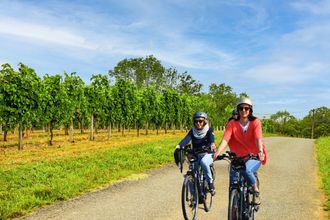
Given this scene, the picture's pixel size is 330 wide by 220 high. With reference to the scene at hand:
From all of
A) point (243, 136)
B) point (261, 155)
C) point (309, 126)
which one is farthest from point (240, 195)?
point (309, 126)

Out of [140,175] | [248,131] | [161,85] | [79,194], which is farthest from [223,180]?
[161,85]

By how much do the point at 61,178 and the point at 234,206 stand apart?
26.2 ft

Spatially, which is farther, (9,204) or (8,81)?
(8,81)

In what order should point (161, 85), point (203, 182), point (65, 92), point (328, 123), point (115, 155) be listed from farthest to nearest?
point (328, 123) → point (161, 85) → point (65, 92) → point (115, 155) → point (203, 182)

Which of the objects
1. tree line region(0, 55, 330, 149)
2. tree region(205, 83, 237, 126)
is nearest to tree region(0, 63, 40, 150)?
tree line region(0, 55, 330, 149)

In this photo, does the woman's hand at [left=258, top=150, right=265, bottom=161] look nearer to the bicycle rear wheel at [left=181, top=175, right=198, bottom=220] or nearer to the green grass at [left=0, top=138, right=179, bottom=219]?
the bicycle rear wheel at [left=181, top=175, right=198, bottom=220]

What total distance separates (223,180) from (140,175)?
309cm

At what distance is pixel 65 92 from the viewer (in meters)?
34.6

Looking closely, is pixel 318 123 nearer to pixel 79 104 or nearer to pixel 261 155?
pixel 79 104

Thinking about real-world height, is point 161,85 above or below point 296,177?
above

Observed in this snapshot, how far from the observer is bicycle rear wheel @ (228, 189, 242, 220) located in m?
5.99

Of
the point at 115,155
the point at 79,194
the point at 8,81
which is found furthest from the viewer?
the point at 8,81

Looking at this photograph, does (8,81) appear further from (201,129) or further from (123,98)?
(201,129)

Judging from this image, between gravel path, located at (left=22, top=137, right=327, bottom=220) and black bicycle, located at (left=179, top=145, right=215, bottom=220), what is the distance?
62 cm
